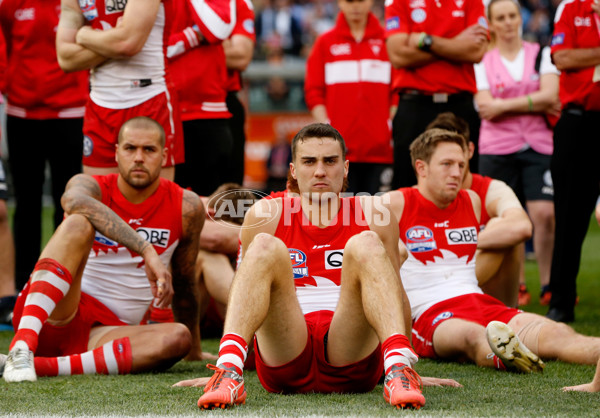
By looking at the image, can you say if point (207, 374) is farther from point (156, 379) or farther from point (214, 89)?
point (214, 89)

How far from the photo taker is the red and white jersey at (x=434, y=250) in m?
5.52

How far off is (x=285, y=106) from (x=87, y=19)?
10.7 metres

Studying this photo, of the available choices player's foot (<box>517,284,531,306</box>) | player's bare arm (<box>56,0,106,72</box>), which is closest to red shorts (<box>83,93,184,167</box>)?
player's bare arm (<box>56,0,106,72</box>)

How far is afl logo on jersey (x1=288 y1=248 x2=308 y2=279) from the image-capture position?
4.25 meters

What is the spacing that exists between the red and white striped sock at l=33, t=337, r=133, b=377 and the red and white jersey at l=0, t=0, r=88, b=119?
2778 mm

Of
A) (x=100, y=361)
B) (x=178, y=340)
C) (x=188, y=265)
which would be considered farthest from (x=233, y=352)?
(x=188, y=265)

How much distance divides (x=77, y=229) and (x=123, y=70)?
4.60 ft

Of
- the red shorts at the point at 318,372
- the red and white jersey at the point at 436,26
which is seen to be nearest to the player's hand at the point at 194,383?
the red shorts at the point at 318,372

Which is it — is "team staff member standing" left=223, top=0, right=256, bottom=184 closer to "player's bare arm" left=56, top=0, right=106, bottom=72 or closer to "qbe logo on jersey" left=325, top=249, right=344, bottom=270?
"player's bare arm" left=56, top=0, right=106, bottom=72

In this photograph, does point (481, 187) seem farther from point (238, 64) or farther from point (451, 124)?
point (238, 64)

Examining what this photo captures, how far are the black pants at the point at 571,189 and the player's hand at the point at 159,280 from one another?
10.1ft

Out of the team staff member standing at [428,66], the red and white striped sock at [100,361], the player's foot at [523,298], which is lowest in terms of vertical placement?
the player's foot at [523,298]

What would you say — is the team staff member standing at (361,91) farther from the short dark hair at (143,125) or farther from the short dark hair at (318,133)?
the short dark hair at (318,133)

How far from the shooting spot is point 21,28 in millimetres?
6969
